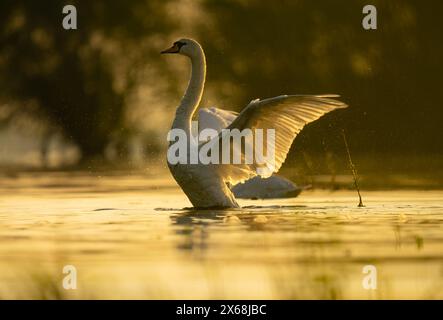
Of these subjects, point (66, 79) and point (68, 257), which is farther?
point (66, 79)

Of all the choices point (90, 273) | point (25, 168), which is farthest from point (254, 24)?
point (90, 273)

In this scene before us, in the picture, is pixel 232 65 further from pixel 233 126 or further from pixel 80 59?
pixel 233 126

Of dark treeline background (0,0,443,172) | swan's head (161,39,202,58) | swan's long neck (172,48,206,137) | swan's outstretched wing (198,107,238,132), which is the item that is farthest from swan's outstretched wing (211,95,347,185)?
dark treeline background (0,0,443,172)

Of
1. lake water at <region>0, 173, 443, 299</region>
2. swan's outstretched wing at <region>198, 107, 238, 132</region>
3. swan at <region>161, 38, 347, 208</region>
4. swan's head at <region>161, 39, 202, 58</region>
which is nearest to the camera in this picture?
lake water at <region>0, 173, 443, 299</region>

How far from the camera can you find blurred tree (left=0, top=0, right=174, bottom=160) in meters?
27.2

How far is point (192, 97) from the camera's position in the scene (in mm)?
14125

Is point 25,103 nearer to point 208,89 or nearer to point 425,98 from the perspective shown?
point 208,89

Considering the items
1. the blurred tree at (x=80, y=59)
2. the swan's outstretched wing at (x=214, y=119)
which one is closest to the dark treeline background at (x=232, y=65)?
the blurred tree at (x=80, y=59)

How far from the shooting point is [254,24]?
2833cm

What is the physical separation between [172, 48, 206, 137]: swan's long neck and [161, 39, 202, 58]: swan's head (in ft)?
0.10

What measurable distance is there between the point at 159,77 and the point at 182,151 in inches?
543

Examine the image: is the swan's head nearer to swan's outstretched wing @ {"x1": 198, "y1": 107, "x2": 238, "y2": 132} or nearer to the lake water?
swan's outstretched wing @ {"x1": 198, "y1": 107, "x2": 238, "y2": 132}

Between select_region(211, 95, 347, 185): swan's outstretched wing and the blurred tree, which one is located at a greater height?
the blurred tree

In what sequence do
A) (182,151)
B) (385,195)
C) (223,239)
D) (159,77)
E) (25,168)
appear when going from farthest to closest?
(159,77), (25,168), (385,195), (182,151), (223,239)
